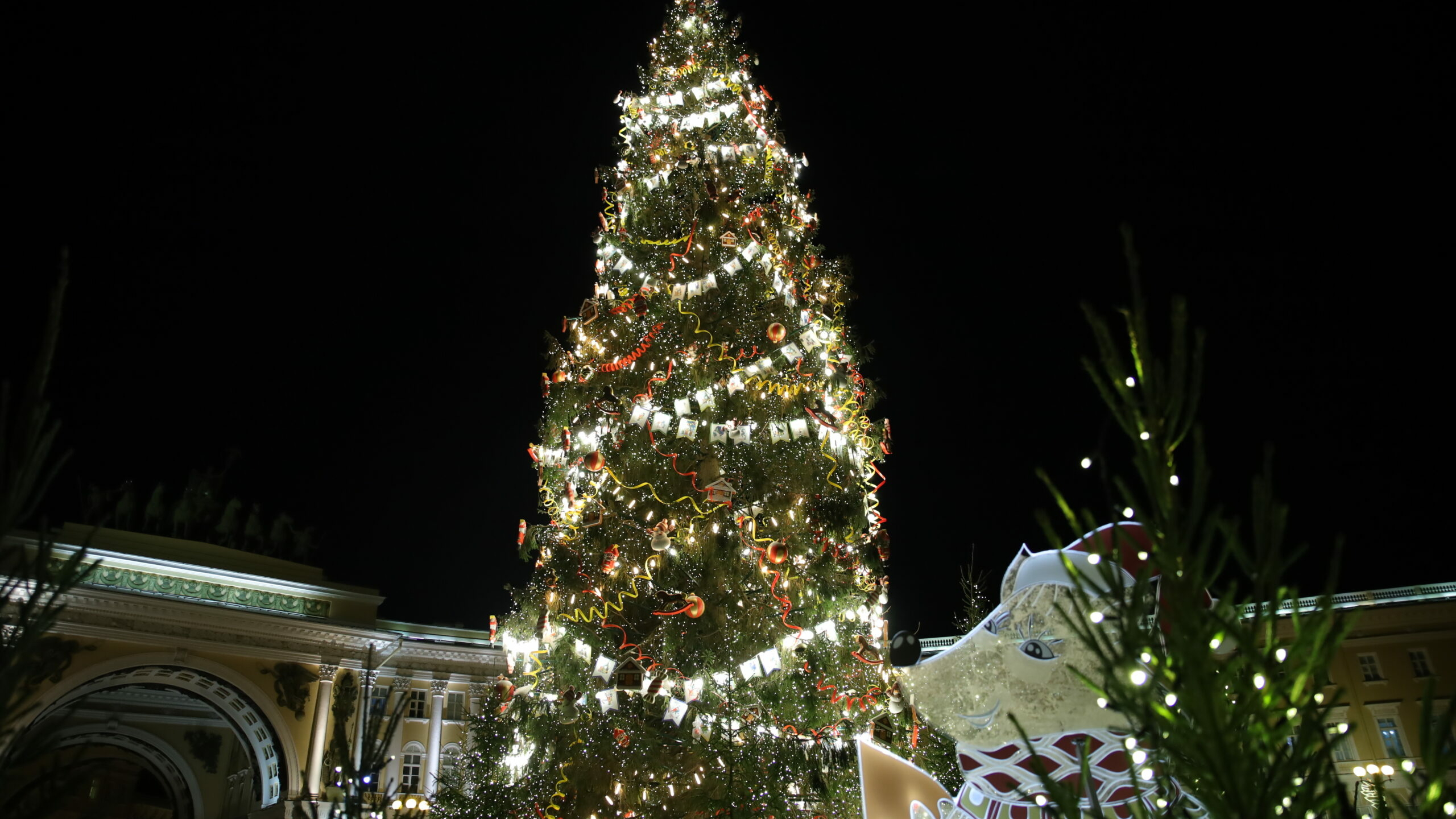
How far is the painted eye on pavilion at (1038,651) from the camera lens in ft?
15.4

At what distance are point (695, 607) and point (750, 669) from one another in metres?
0.74

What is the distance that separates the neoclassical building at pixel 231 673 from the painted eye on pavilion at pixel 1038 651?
17817 millimetres

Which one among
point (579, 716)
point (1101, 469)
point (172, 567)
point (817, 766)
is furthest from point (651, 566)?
point (172, 567)

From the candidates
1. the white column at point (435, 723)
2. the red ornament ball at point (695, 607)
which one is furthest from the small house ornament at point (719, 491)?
the white column at point (435, 723)

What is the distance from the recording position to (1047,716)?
15.1ft

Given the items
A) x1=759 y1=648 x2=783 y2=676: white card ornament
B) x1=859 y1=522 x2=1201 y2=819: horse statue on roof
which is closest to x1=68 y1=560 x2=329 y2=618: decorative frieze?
x1=759 y1=648 x2=783 y2=676: white card ornament

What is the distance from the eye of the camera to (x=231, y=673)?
77.0 feet

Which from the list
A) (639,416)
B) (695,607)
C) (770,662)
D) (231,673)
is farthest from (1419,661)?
(231,673)

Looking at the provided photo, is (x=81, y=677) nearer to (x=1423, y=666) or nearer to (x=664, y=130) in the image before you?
(x=664, y=130)

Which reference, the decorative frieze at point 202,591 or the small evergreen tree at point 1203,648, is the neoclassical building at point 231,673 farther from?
the small evergreen tree at point 1203,648

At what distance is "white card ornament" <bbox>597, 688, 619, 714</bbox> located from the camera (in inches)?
298

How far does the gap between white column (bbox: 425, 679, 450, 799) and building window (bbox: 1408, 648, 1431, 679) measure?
30037 mm

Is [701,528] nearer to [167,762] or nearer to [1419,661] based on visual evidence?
[167,762]

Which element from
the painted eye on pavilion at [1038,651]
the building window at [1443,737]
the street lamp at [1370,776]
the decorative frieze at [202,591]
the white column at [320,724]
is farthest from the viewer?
the white column at [320,724]
